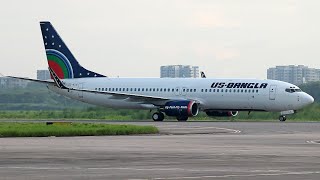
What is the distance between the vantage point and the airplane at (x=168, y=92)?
8006 cm

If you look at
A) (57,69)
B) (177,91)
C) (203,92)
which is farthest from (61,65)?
(203,92)

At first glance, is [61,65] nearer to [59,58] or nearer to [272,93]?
[59,58]

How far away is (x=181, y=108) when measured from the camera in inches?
3169

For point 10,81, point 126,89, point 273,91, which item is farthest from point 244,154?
point 10,81

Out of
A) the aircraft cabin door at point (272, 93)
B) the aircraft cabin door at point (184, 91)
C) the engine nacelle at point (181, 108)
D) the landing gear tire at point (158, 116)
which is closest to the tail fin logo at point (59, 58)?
the landing gear tire at point (158, 116)

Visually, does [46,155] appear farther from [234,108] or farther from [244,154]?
[234,108]

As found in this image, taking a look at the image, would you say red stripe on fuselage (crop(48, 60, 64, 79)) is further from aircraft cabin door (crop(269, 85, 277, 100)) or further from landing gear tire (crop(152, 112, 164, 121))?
aircraft cabin door (crop(269, 85, 277, 100))

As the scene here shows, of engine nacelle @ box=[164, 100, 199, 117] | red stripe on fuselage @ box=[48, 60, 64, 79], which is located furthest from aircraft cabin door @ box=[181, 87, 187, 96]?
red stripe on fuselage @ box=[48, 60, 64, 79]

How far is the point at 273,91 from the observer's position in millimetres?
79750

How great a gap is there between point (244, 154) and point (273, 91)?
156 ft

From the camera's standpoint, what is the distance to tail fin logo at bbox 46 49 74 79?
293 ft

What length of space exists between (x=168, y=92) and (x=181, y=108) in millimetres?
3804

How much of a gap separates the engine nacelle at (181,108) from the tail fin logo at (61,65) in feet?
38.3

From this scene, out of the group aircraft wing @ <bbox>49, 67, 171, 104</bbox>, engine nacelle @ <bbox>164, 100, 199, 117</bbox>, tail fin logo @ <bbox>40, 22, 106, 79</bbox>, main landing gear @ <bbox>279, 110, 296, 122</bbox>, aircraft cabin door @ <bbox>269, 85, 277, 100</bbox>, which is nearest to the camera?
aircraft cabin door @ <bbox>269, 85, 277, 100</bbox>
